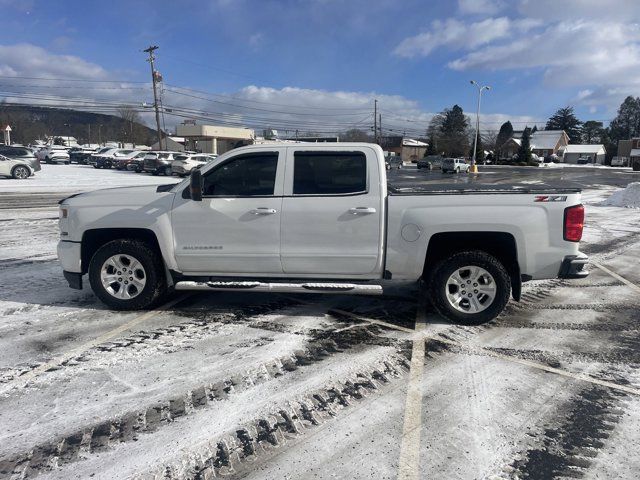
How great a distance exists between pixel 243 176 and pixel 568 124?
146799 mm

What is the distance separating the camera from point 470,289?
4.90 m

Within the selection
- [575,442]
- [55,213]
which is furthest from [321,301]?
[55,213]

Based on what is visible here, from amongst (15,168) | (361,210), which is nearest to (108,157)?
(15,168)

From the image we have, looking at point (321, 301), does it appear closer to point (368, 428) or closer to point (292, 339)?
point (292, 339)

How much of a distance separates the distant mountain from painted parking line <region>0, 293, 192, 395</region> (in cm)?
7413

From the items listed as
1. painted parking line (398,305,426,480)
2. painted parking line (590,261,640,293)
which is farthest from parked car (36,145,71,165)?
painted parking line (398,305,426,480)

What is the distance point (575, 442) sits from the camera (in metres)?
3.01

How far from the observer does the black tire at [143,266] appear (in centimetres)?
513

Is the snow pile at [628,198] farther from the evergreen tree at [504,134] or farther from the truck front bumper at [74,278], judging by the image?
the evergreen tree at [504,134]

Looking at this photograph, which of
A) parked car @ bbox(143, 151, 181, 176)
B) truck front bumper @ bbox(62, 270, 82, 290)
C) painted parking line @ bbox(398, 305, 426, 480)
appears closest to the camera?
painted parking line @ bbox(398, 305, 426, 480)

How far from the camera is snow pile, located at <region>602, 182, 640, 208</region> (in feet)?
56.4

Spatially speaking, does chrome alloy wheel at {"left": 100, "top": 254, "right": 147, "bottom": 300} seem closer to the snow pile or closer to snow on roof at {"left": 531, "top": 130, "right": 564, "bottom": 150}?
the snow pile

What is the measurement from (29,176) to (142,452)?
2903 centimetres

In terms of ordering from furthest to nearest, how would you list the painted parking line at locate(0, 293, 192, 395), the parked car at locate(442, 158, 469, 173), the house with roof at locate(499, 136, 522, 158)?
the house with roof at locate(499, 136, 522, 158) < the parked car at locate(442, 158, 469, 173) < the painted parking line at locate(0, 293, 192, 395)
